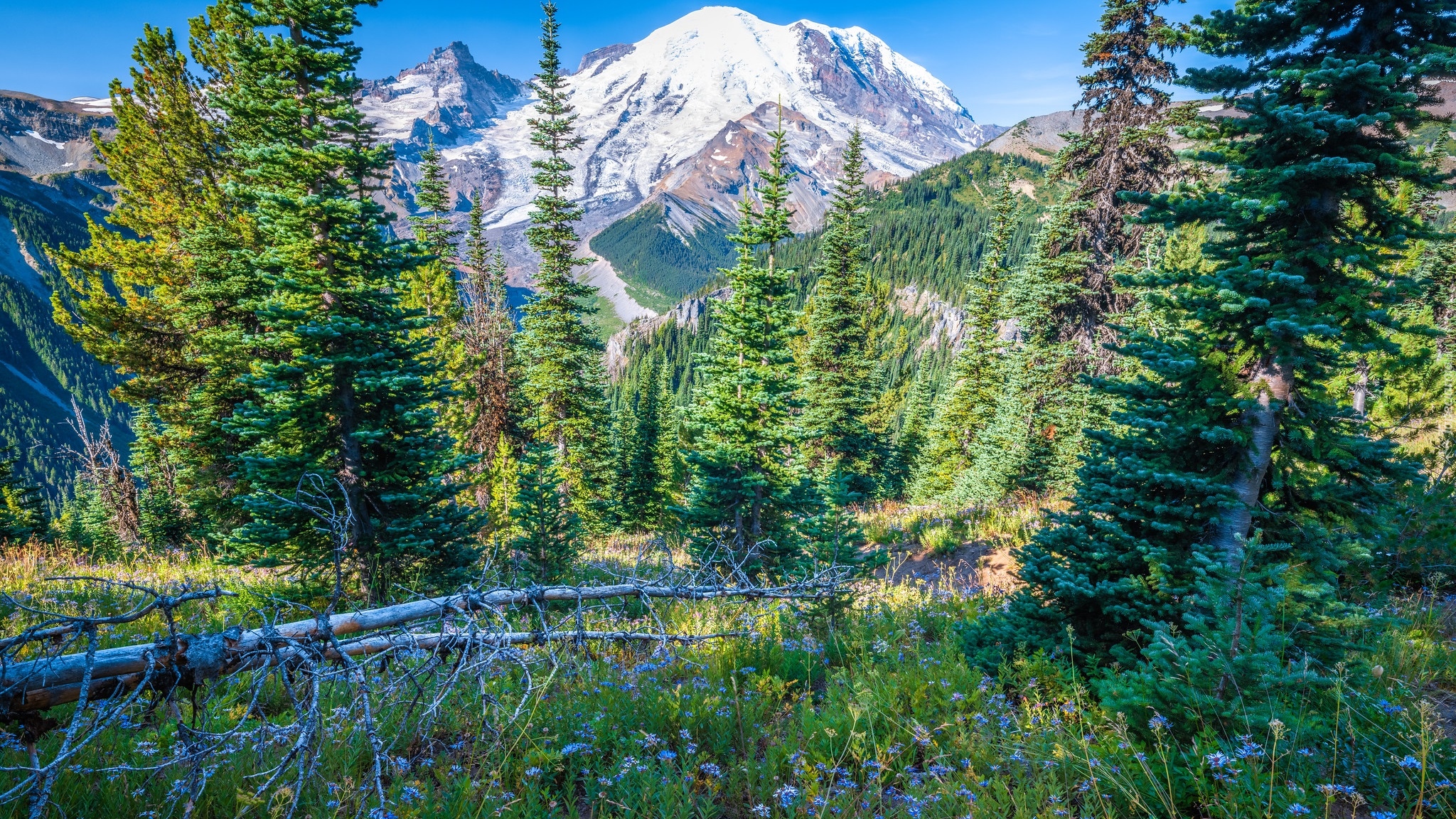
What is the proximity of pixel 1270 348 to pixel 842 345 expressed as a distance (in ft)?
69.9

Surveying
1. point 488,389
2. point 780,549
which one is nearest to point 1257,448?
point 780,549

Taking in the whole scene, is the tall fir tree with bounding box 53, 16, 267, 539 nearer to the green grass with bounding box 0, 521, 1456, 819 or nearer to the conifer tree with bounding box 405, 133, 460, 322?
the conifer tree with bounding box 405, 133, 460, 322

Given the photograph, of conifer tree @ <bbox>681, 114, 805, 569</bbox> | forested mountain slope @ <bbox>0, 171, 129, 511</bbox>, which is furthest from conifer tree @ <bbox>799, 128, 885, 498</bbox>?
forested mountain slope @ <bbox>0, 171, 129, 511</bbox>

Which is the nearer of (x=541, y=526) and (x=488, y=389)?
(x=541, y=526)

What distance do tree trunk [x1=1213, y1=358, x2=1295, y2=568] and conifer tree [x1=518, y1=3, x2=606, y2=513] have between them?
20055 mm

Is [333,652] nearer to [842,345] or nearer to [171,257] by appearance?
[171,257]

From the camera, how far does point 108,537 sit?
2136 cm

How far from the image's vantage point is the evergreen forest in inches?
117

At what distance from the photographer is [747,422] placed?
13.4 meters

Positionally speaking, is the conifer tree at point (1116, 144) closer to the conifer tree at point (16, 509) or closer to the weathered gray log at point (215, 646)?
the weathered gray log at point (215, 646)

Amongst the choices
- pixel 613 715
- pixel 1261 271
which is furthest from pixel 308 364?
pixel 1261 271

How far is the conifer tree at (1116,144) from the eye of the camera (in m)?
14.3

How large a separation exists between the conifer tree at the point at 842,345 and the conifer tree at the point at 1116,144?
10.2 meters

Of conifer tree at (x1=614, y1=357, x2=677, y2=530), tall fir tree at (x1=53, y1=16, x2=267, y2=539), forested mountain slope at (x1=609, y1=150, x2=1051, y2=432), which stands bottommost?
conifer tree at (x1=614, y1=357, x2=677, y2=530)
